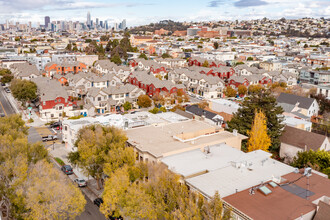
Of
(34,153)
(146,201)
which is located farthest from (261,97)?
(34,153)

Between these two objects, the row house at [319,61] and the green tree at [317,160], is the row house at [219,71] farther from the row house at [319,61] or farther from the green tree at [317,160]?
the green tree at [317,160]

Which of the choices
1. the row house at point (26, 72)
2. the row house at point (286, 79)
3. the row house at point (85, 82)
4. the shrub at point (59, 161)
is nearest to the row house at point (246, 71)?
the row house at point (286, 79)

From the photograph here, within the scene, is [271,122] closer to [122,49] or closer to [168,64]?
[168,64]

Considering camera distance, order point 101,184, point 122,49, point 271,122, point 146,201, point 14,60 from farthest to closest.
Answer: point 122,49
point 14,60
point 271,122
point 101,184
point 146,201

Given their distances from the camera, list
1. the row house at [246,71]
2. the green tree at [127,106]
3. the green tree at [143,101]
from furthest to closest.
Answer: the row house at [246,71] → the green tree at [143,101] → the green tree at [127,106]

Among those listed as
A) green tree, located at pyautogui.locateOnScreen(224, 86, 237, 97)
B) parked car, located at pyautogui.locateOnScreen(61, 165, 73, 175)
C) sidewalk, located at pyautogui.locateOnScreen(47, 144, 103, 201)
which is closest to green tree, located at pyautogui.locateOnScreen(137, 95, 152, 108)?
→ sidewalk, located at pyautogui.locateOnScreen(47, 144, 103, 201)

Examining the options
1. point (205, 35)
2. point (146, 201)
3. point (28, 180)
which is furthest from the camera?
point (205, 35)
